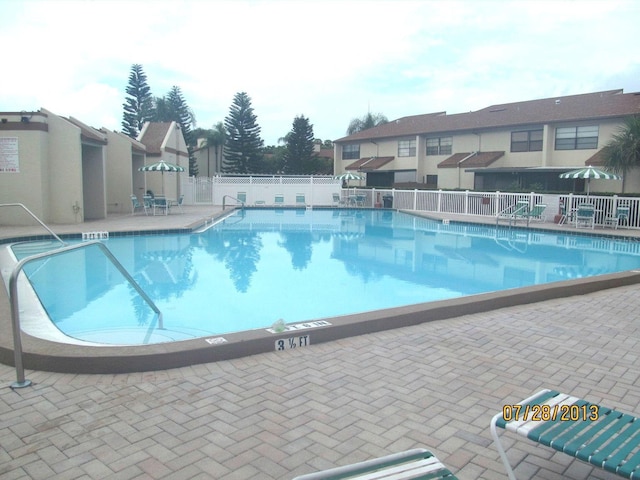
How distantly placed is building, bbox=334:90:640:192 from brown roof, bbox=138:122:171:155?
43.5 feet

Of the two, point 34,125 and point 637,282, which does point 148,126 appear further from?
point 637,282

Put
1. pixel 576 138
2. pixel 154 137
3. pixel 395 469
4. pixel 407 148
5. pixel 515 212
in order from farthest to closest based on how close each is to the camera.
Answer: pixel 407 148, pixel 154 137, pixel 576 138, pixel 515 212, pixel 395 469

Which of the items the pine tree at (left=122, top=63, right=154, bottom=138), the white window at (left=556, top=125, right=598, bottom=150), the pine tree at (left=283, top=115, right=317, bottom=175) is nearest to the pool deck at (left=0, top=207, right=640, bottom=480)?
the white window at (left=556, top=125, right=598, bottom=150)

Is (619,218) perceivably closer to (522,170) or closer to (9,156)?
(522,170)

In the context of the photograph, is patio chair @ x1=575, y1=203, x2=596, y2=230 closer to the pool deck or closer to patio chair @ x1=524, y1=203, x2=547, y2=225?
patio chair @ x1=524, y1=203, x2=547, y2=225

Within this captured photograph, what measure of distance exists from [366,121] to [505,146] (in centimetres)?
2430

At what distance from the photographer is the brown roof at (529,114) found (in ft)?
74.4

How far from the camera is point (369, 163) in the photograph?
3294 centimetres

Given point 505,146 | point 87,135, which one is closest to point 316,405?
point 87,135

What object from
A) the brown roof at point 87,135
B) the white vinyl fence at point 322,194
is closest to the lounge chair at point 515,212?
the white vinyl fence at point 322,194

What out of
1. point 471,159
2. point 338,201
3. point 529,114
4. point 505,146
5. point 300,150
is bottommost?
point 338,201

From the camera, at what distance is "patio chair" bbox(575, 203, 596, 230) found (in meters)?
16.0

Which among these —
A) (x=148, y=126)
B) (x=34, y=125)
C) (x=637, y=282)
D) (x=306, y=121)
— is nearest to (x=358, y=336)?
(x=637, y=282)
